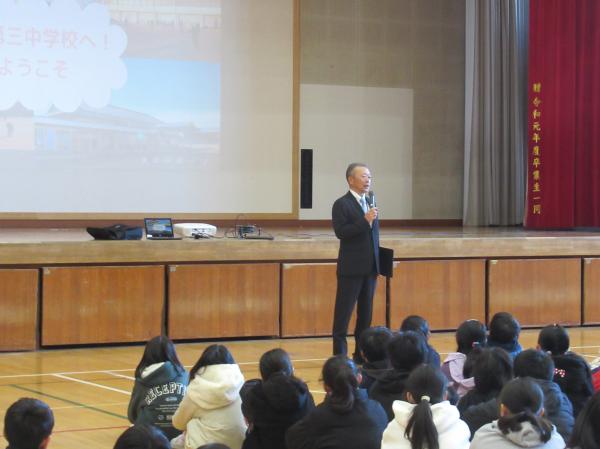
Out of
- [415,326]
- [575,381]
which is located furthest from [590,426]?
[415,326]

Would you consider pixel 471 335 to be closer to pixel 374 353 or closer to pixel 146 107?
pixel 374 353

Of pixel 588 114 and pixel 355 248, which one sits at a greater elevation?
pixel 588 114

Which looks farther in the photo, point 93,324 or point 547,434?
point 93,324

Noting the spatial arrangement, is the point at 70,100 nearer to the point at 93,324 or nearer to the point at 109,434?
the point at 93,324

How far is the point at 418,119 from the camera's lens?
1294cm

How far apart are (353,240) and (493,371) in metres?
2.87

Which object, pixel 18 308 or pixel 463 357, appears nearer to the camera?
pixel 463 357

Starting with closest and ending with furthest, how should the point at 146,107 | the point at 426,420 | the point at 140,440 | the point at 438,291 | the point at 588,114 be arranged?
the point at 140,440 → the point at 426,420 → the point at 438,291 → the point at 146,107 → the point at 588,114

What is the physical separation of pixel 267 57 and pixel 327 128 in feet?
4.25

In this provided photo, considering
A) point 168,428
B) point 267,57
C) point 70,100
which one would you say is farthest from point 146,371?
point 267,57

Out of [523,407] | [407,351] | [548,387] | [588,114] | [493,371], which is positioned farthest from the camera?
[588,114]

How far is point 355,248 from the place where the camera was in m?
6.66

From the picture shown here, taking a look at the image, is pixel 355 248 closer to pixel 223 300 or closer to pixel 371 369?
pixel 223 300


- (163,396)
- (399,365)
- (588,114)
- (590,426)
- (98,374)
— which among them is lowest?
(98,374)
